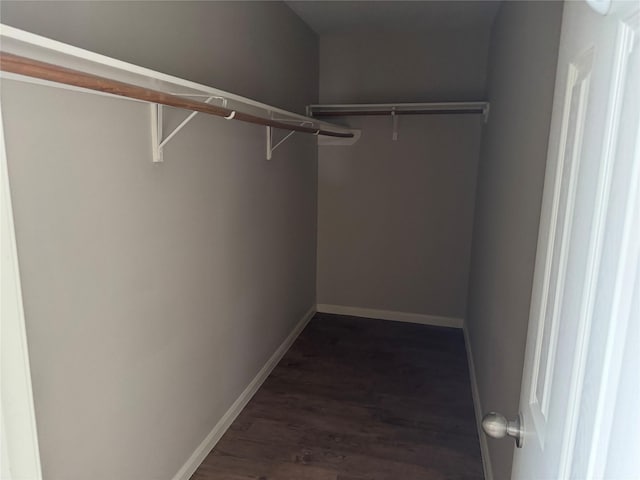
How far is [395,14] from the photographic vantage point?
10.2 feet

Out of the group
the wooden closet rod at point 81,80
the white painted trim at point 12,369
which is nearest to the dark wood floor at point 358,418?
the white painted trim at point 12,369

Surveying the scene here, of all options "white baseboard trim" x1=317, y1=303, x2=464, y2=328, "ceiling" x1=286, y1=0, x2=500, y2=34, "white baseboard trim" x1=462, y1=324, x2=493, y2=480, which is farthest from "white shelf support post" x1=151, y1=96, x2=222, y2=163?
"white baseboard trim" x1=317, y1=303, x2=464, y2=328

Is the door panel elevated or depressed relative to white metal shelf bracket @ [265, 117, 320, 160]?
depressed

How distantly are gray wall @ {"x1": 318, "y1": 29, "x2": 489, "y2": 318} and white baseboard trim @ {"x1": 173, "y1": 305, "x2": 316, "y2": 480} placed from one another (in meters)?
0.91

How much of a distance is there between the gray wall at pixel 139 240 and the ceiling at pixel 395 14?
0.45 meters

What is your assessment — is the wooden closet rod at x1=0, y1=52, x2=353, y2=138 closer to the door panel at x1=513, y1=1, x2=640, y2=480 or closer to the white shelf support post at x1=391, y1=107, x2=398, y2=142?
the door panel at x1=513, y1=1, x2=640, y2=480

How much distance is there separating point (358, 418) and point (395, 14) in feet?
8.79

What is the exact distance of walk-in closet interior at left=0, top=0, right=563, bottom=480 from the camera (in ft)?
4.10

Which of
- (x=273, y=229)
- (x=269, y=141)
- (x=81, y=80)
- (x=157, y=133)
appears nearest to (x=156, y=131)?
(x=157, y=133)

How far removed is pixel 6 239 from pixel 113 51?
30.6 inches

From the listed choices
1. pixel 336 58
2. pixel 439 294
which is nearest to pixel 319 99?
pixel 336 58

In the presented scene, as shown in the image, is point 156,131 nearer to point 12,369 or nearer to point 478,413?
point 12,369

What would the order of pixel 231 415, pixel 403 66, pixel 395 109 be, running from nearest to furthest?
pixel 231 415
pixel 395 109
pixel 403 66

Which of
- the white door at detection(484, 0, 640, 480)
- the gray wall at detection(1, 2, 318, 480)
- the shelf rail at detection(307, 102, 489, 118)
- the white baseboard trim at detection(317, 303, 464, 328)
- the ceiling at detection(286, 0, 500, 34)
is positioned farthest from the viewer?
the white baseboard trim at detection(317, 303, 464, 328)
